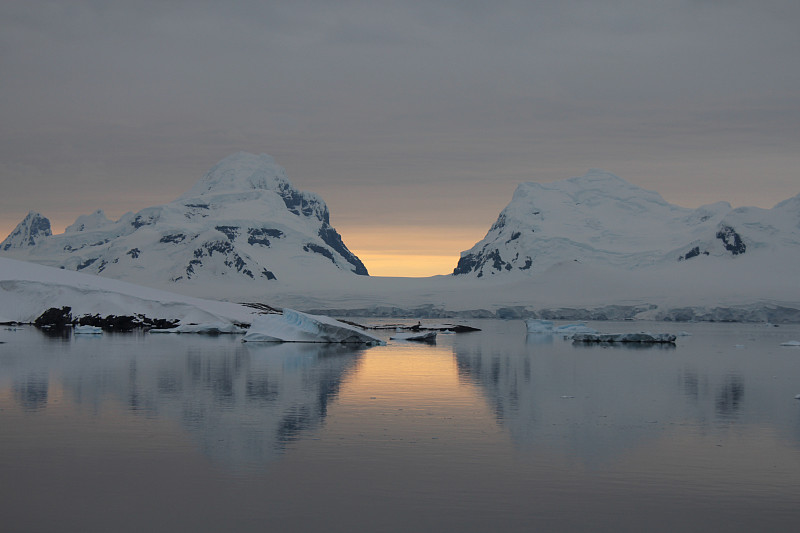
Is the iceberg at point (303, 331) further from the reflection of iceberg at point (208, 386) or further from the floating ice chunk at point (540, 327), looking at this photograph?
the floating ice chunk at point (540, 327)

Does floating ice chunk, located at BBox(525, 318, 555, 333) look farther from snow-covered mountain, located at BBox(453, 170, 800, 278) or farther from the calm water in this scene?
snow-covered mountain, located at BBox(453, 170, 800, 278)

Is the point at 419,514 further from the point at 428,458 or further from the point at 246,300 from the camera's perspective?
the point at 246,300

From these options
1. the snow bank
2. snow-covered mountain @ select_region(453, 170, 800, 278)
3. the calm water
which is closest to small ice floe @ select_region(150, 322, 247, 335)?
the snow bank

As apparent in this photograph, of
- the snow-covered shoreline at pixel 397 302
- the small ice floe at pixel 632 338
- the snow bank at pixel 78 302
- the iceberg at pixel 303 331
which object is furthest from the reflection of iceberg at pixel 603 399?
the snow-covered shoreline at pixel 397 302

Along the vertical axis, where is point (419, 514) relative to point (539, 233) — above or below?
below

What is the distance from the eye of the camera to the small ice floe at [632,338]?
43.9 metres

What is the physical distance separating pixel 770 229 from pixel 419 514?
13187cm

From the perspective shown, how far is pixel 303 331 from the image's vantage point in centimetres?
4066

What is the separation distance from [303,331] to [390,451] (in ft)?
93.5

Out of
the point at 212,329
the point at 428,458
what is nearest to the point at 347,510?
the point at 428,458

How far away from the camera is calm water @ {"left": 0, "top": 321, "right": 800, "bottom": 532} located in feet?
30.0

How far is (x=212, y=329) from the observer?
49.7 metres

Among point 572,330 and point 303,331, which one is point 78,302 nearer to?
point 303,331

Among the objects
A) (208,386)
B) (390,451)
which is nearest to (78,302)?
(208,386)
